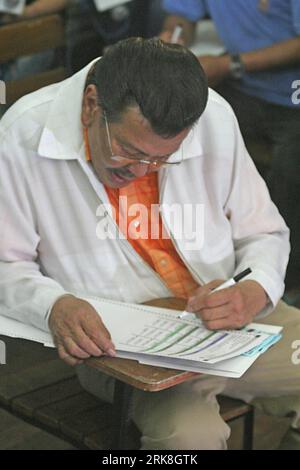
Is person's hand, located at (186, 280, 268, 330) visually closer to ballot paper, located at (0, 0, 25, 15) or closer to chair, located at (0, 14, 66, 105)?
chair, located at (0, 14, 66, 105)

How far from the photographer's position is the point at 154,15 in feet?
7.86

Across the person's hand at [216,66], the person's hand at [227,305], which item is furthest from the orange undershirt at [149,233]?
the person's hand at [216,66]

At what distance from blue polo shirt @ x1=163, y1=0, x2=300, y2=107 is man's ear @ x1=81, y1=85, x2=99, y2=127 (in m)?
0.75

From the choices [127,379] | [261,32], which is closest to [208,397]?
[127,379]

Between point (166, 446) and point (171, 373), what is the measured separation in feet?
0.62

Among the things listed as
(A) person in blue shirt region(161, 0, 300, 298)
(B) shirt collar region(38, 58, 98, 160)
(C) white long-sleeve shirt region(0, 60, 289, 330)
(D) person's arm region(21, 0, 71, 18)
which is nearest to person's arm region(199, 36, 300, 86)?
(A) person in blue shirt region(161, 0, 300, 298)

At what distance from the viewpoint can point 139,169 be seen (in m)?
1.64

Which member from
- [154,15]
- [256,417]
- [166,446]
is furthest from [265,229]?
[154,15]

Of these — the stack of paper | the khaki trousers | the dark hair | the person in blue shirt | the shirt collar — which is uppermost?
the dark hair

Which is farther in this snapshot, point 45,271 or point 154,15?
point 154,15

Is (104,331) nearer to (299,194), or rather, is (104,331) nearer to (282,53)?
(299,194)

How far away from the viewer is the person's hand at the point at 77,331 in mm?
1500

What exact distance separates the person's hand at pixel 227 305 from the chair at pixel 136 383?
67mm

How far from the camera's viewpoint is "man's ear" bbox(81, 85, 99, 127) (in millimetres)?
1618
